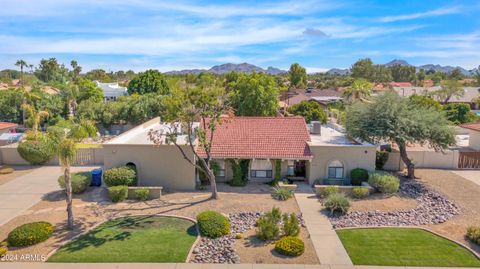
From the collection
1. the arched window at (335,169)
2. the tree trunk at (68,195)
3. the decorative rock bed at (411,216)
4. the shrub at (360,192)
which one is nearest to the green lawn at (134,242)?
the tree trunk at (68,195)

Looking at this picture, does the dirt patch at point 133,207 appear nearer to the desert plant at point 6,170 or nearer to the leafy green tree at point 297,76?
the desert plant at point 6,170

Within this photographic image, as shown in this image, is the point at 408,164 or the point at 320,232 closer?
the point at 320,232

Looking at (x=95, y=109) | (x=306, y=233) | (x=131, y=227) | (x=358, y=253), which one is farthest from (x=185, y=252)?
(x=95, y=109)

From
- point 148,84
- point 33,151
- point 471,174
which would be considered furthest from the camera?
point 148,84

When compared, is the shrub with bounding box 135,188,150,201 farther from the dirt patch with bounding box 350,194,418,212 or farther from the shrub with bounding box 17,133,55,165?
the dirt patch with bounding box 350,194,418,212

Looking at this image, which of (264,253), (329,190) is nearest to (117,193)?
(264,253)

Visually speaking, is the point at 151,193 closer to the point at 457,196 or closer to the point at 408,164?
the point at 408,164

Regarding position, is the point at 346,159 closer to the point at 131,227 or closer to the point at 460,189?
the point at 460,189
